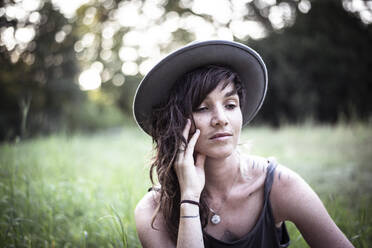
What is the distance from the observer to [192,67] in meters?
1.77

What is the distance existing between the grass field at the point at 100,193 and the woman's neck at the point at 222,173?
0.37m

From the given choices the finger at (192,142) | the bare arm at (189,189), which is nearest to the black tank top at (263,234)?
the bare arm at (189,189)

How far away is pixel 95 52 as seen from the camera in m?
17.2

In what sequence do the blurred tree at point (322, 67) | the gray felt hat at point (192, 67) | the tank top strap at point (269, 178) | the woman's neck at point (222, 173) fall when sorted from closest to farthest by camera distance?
the gray felt hat at point (192, 67) → the tank top strap at point (269, 178) → the woman's neck at point (222, 173) → the blurred tree at point (322, 67)

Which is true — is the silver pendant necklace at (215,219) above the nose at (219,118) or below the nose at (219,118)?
below

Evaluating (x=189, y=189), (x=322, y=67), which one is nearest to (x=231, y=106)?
(x=189, y=189)

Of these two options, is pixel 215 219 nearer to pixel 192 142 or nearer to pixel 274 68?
pixel 192 142

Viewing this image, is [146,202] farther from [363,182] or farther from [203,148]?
[363,182]

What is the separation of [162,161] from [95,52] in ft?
56.4

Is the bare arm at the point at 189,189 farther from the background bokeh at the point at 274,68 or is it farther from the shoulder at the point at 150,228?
the background bokeh at the point at 274,68

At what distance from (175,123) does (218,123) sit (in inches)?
11.6

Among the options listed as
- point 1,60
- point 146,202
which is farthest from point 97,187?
point 1,60

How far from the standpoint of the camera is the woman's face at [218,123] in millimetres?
1707

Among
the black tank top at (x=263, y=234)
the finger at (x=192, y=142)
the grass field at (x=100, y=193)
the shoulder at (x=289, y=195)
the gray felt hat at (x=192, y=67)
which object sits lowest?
the grass field at (x=100, y=193)
